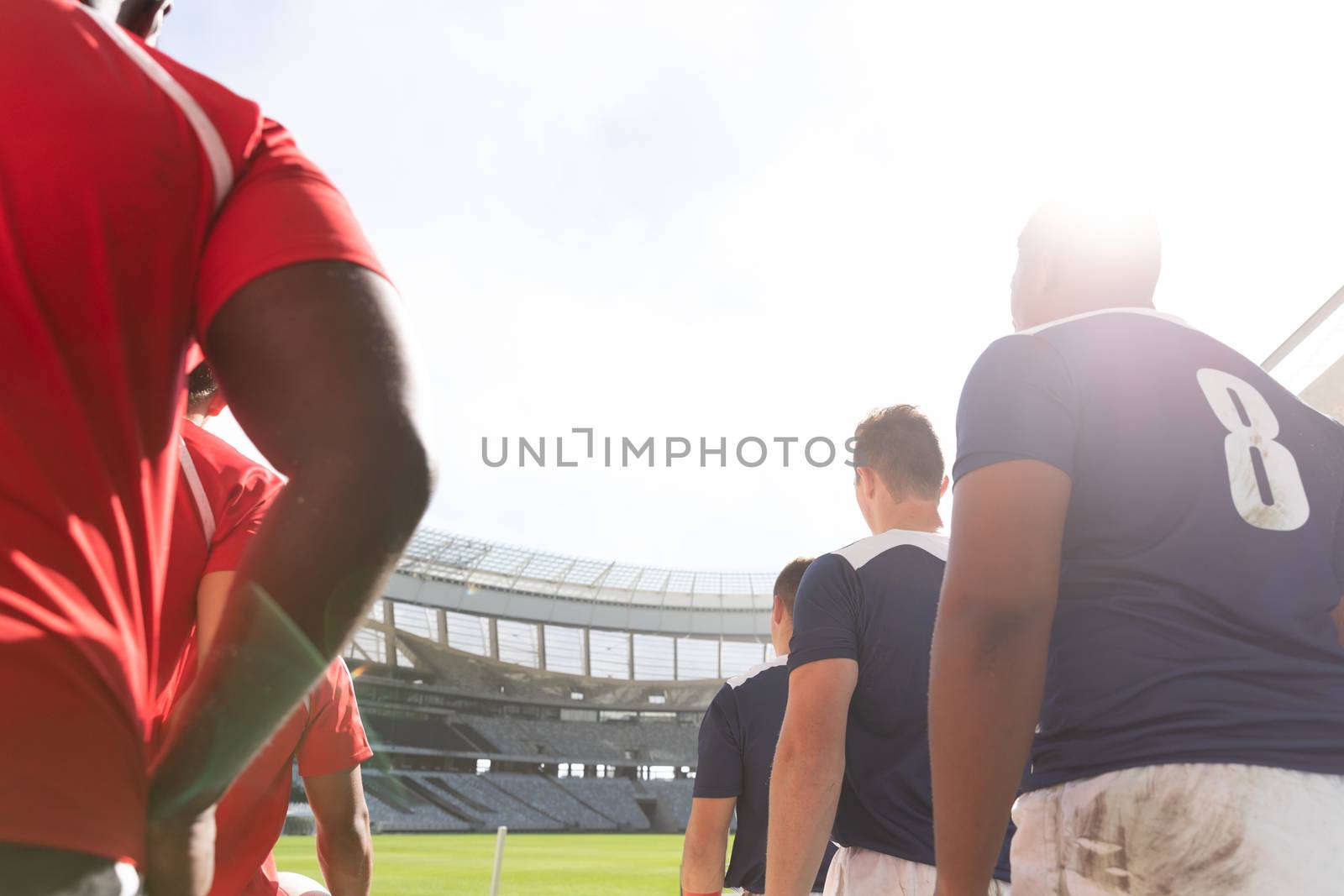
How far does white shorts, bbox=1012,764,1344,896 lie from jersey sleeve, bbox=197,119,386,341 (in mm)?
1185

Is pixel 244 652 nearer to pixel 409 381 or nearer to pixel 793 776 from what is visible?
pixel 409 381

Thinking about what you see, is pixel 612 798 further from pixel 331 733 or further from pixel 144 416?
pixel 144 416

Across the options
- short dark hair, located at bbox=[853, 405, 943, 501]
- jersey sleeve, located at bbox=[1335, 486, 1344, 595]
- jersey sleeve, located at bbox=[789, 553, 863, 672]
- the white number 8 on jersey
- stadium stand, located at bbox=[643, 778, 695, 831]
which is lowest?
stadium stand, located at bbox=[643, 778, 695, 831]

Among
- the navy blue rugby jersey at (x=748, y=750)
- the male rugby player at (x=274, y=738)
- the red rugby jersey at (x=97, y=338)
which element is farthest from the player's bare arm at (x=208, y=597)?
the navy blue rugby jersey at (x=748, y=750)

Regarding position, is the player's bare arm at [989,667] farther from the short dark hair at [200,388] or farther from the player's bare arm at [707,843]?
the player's bare arm at [707,843]

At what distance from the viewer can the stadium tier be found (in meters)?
44.6

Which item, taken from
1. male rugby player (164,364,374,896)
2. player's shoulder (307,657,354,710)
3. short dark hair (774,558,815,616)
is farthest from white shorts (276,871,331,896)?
short dark hair (774,558,815,616)

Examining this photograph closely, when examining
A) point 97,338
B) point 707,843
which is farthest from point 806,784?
point 97,338

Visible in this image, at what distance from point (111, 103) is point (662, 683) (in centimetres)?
5483

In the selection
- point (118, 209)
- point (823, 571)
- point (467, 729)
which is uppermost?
point (118, 209)

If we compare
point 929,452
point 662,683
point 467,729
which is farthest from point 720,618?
point 929,452

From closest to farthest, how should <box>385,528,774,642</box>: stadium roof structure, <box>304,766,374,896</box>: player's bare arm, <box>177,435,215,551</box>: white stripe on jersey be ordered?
<box>177,435,215,551</box>: white stripe on jersey → <box>304,766,374,896</box>: player's bare arm → <box>385,528,774,642</box>: stadium roof structure

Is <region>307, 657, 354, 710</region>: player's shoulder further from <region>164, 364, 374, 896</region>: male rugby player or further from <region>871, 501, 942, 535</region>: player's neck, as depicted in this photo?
<region>871, 501, 942, 535</region>: player's neck

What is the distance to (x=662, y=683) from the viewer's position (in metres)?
53.9
